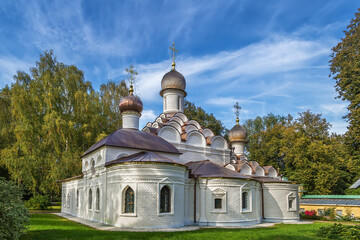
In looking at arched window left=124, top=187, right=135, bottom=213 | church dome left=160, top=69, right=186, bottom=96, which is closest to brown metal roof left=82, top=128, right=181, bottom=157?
arched window left=124, top=187, right=135, bottom=213

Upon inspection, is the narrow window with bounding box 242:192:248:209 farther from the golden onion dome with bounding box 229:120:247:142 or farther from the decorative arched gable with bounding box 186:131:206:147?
the golden onion dome with bounding box 229:120:247:142

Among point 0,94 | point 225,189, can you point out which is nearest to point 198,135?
point 225,189

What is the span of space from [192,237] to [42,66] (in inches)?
796

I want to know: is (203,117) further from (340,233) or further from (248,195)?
(340,233)

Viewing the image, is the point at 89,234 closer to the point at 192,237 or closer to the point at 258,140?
the point at 192,237

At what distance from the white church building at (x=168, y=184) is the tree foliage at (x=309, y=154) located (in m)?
6.47

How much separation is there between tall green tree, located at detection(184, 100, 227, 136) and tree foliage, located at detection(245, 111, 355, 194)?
4532 mm

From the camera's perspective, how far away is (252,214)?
14.1 m

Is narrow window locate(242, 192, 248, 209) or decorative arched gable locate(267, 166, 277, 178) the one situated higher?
decorative arched gable locate(267, 166, 277, 178)

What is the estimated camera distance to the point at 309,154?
79.5 feet

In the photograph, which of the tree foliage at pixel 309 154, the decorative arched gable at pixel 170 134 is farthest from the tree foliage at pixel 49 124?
the tree foliage at pixel 309 154

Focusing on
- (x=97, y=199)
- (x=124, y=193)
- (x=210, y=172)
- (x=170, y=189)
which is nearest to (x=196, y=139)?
(x=210, y=172)

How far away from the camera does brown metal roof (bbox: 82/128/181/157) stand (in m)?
13.2

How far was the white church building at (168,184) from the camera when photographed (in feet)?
37.5
